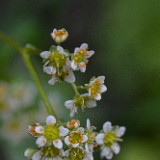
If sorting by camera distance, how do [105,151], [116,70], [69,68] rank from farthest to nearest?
[116,70] < [105,151] < [69,68]

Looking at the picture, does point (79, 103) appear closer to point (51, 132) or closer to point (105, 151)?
point (51, 132)

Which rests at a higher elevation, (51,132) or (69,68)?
(69,68)

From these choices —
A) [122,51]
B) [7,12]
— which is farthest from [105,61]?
[7,12]

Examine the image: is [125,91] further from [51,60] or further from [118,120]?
[51,60]

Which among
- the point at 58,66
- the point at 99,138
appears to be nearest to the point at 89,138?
the point at 99,138

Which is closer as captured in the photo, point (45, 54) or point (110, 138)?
point (45, 54)

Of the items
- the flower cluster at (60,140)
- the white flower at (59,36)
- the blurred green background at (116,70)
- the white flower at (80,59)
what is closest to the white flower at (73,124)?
the flower cluster at (60,140)

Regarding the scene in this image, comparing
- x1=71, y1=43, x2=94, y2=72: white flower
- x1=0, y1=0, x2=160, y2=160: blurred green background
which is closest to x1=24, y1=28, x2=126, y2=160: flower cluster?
x1=71, y1=43, x2=94, y2=72: white flower
